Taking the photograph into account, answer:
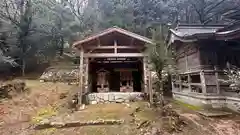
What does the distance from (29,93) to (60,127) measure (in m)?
5.91

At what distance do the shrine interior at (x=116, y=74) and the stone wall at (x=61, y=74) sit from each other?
157 inches

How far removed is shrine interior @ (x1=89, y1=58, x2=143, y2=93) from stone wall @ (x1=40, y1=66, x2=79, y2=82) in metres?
3.98

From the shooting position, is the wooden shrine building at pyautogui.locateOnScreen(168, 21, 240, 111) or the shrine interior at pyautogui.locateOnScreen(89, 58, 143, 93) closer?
the wooden shrine building at pyautogui.locateOnScreen(168, 21, 240, 111)

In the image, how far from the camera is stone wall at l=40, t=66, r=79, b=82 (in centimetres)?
1614

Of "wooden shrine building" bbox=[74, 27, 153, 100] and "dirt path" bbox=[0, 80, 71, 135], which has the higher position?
"wooden shrine building" bbox=[74, 27, 153, 100]

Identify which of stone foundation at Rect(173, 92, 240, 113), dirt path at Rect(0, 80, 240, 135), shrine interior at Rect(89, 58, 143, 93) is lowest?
dirt path at Rect(0, 80, 240, 135)

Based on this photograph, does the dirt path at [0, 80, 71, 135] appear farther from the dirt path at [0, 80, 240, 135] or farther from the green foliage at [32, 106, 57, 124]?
the green foliage at [32, 106, 57, 124]

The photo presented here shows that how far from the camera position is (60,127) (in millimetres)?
6008

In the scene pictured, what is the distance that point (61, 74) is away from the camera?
1706 cm

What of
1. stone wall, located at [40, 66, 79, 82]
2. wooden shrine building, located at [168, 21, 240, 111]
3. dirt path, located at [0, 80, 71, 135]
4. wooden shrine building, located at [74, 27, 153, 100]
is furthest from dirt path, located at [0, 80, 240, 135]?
stone wall, located at [40, 66, 79, 82]

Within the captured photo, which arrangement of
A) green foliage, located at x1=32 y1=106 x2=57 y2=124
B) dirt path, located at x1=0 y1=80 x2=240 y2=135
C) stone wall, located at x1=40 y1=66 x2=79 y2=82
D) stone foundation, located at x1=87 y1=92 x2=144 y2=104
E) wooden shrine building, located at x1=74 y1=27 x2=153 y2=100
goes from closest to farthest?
dirt path, located at x1=0 y1=80 x2=240 y2=135, green foliage, located at x1=32 y1=106 x2=57 y2=124, stone foundation, located at x1=87 y1=92 x2=144 y2=104, wooden shrine building, located at x1=74 y1=27 x2=153 y2=100, stone wall, located at x1=40 y1=66 x2=79 y2=82

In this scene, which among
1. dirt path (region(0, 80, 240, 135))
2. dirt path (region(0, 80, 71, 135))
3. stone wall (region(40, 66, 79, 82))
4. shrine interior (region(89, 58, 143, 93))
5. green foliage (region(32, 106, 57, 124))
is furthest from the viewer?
stone wall (region(40, 66, 79, 82))

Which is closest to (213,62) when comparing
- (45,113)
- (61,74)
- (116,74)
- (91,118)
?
(91,118)

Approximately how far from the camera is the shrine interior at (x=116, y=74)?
40.9ft
